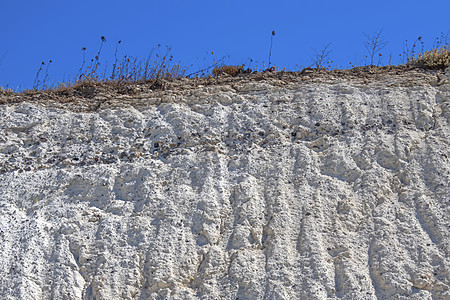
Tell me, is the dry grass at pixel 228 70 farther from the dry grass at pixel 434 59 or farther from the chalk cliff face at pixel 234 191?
the dry grass at pixel 434 59

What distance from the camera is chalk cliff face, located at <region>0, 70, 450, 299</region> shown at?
6.22 metres

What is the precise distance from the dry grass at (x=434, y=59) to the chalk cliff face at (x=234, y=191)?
17 centimetres

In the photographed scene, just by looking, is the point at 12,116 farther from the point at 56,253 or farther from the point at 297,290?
the point at 297,290

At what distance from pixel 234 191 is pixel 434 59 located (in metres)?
3.55

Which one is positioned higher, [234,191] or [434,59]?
[434,59]

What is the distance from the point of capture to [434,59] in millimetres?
8898

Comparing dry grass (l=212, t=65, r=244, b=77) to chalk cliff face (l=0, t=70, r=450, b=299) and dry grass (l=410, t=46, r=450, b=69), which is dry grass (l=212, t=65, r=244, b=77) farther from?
dry grass (l=410, t=46, r=450, b=69)

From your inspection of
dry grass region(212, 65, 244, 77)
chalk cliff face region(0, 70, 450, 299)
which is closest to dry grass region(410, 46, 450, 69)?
chalk cliff face region(0, 70, 450, 299)

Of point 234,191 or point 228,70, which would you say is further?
point 228,70

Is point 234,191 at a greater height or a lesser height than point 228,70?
lesser

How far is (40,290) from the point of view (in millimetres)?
6273

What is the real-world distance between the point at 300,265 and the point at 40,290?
239cm

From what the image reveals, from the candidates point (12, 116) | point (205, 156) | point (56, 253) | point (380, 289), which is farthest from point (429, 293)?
point (12, 116)

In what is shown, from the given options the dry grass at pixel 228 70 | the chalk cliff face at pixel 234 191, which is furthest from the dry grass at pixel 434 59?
the dry grass at pixel 228 70
